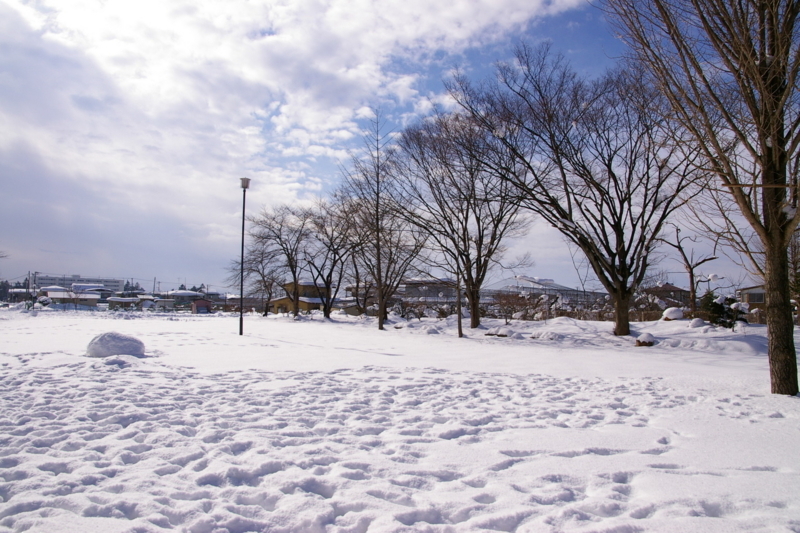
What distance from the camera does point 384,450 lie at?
3.95 meters

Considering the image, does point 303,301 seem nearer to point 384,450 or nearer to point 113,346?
point 113,346

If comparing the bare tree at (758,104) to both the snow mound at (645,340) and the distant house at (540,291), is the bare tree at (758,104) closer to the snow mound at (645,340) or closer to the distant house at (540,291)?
the snow mound at (645,340)

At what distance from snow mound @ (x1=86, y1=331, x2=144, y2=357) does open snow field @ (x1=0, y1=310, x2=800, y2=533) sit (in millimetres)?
487

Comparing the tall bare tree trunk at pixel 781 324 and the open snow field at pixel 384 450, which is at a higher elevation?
the tall bare tree trunk at pixel 781 324

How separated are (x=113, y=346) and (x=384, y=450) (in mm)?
7320

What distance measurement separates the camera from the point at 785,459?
391 centimetres

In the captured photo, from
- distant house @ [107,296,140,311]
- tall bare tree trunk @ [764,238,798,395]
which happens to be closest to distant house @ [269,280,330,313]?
distant house @ [107,296,140,311]

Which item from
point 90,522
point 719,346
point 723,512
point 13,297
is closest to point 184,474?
point 90,522

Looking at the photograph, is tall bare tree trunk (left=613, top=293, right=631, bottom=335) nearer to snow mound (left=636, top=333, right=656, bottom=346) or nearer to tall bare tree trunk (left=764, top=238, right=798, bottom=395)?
snow mound (left=636, top=333, right=656, bottom=346)

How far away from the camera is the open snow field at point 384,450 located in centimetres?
275

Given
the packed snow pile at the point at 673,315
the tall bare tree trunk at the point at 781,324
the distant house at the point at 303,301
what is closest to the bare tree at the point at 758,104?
the tall bare tree trunk at the point at 781,324

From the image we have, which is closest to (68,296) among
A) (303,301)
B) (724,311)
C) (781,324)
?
(303,301)

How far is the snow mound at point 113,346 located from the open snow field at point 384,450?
49 cm

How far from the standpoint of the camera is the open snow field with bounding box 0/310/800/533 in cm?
275
